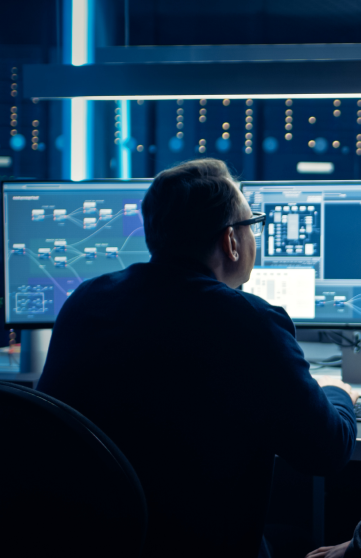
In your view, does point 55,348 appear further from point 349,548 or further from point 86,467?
point 349,548

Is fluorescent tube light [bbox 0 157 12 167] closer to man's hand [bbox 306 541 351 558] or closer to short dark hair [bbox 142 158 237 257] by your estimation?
short dark hair [bbox 142 158 237 257]

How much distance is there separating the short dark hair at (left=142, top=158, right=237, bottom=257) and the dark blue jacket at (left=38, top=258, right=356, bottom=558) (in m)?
0.10

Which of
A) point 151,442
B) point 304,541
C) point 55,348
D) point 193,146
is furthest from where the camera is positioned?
point 193,146

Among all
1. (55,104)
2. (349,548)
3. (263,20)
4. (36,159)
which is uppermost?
(263,20)

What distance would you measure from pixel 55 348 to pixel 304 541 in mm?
772

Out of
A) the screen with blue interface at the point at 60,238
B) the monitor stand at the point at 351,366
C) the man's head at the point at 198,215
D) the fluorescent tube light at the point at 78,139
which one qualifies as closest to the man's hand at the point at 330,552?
the monitor stand at the point at 351,366

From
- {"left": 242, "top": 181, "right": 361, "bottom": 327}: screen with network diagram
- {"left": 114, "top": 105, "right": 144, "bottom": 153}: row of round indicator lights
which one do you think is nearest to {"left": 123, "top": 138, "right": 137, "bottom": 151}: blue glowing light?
{"left": 114, "top": 105, "right": 144, "bottom": 153}: row of round indicator lights

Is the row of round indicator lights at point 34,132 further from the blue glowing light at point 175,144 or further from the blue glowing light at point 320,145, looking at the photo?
the blue glowing light at point 320,145

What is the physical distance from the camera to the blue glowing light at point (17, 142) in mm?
2791

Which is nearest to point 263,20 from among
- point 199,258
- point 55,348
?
point 199,258

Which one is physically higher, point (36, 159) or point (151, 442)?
point (36, 159)

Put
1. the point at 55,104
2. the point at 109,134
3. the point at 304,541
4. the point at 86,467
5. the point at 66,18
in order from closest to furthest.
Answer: the point at 86,467 < the point at 304,541 < the point at 66,18 < the point at 109,134 < the point at 55,104

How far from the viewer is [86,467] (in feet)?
1.80

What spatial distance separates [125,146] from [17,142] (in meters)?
0.65
